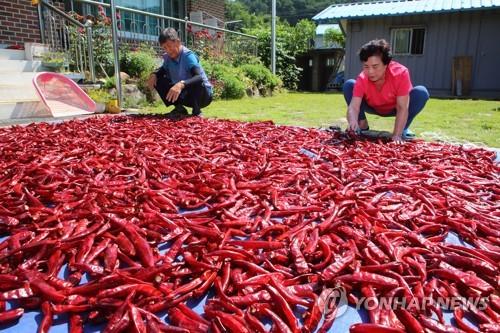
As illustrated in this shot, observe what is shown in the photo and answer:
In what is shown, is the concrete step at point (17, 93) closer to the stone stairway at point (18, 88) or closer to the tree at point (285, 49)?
the stone stairway at point (18, 88)

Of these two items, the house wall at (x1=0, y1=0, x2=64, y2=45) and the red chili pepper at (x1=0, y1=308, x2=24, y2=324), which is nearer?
the red chili pepper at (x1=0, y1=308, x2=24, y2=324)

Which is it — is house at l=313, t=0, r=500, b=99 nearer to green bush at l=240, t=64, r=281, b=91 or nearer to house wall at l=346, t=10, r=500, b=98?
house wall at l=346, t=10, r=500, b=98

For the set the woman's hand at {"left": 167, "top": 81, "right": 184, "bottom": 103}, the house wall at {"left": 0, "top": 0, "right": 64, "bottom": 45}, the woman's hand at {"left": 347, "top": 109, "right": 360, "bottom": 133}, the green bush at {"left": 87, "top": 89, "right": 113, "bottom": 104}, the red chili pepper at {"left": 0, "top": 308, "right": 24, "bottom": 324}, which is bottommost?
the red chili pepper at {"left": 0, "top": 308, "right": 24, "bottom": 324}

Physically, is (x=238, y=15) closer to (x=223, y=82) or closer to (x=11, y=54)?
(x=223, y=82)

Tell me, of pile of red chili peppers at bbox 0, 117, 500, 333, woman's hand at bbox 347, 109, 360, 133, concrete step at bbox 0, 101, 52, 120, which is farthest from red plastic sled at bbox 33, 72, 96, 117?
woman's hand at bbox 347, 109, 360, 133

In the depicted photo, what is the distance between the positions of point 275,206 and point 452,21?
16.2 m

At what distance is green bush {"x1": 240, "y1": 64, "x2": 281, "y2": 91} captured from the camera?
15031 millimetres

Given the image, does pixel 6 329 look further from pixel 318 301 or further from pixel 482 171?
pixel 482 171

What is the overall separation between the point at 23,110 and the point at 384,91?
6186 millimetres

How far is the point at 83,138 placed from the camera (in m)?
4.59

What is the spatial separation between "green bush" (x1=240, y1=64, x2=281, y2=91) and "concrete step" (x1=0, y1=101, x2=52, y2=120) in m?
8.64

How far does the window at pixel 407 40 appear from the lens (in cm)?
1614

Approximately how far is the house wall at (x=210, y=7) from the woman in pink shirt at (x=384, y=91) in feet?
41.4

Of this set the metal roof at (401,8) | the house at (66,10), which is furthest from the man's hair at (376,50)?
the metal roof at (401,8)
